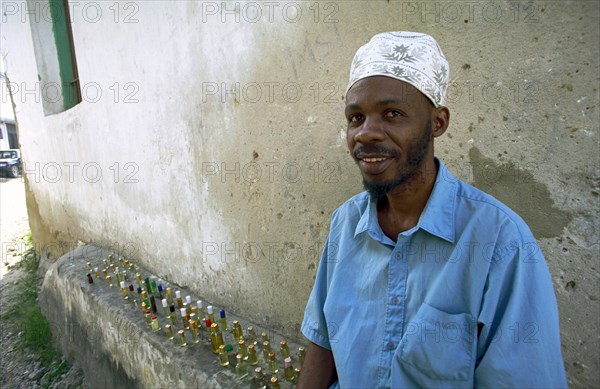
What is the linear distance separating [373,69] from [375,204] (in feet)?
1.62

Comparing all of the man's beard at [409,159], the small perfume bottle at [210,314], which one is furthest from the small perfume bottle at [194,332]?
the man's beard at [409,159]

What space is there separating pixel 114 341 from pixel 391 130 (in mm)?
3287

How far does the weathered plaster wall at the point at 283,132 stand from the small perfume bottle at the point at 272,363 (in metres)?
0.31

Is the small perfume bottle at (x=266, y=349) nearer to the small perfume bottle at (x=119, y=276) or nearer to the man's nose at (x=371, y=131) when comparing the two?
the man's nose at (x=371, y=131)

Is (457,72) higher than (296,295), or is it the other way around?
(457,72)

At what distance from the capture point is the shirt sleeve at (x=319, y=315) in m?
1.50

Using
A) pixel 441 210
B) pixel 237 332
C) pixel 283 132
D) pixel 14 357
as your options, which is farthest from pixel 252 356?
pixel 14 357

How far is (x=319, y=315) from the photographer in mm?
1508

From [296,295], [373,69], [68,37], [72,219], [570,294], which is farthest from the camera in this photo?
[72,219]

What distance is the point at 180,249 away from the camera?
3.75 m

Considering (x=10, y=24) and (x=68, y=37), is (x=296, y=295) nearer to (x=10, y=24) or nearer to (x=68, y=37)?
(x=68, y=37)

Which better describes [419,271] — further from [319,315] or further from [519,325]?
[319,315]

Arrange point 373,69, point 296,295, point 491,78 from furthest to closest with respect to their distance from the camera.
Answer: point 296,295 < point 491,78 < point 373,69

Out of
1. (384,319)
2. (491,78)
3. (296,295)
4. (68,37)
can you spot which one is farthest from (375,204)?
(68,37)
